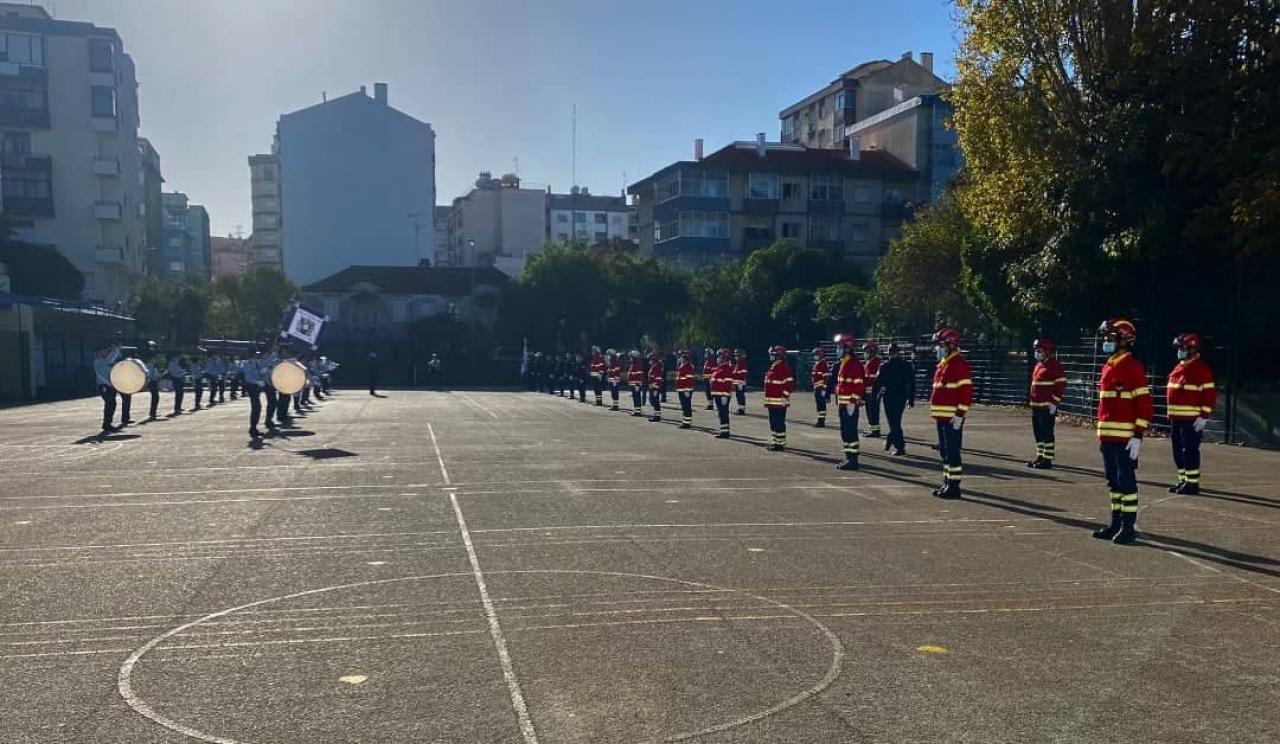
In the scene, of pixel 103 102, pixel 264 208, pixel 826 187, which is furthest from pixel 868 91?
pixel 264 208

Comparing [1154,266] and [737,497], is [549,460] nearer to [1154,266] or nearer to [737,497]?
[737,497]

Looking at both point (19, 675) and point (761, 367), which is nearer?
point (19, 675)

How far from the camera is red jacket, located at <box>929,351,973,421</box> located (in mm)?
13242

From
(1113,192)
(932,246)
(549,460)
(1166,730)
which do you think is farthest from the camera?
(932,246)

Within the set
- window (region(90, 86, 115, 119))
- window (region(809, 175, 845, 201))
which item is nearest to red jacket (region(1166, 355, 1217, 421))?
window (region(809, 175, 845, 201))

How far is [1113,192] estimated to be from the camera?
2248 centimetres

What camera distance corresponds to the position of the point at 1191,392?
1377 cm

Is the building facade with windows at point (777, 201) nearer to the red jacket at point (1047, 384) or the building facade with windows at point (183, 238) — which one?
the red jacket at point (1047, 384)

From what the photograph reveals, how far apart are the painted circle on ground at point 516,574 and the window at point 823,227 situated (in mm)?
66672

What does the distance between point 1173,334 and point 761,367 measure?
34.6 metres

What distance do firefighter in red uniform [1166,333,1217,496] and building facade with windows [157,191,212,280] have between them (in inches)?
4474

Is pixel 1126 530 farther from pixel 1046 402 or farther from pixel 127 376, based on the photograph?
pixel 127 376

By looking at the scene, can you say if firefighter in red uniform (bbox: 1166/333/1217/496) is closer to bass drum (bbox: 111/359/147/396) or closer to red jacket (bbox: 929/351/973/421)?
red jacket (bbox: 929/351/973/421)

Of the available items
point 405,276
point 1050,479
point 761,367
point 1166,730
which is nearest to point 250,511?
point 1166,730
